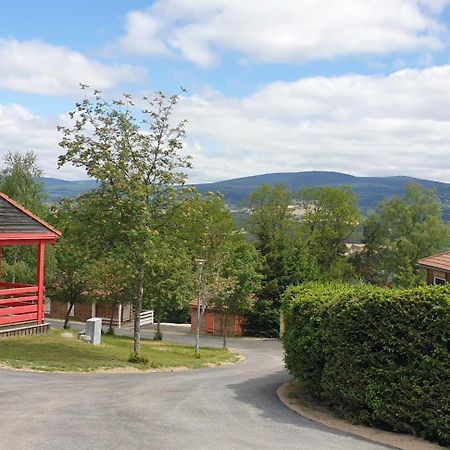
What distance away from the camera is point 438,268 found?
24.8 m

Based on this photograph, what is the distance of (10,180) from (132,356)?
65.2ft

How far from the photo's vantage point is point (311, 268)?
5019 centimetres

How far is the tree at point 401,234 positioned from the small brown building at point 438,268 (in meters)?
36.1

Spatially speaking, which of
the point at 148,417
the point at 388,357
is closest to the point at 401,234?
the point at 388,357

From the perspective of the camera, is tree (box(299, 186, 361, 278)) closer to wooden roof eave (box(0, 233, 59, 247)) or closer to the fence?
the fence

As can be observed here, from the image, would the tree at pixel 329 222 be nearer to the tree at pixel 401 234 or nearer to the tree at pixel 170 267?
the tree at pixel 401 234

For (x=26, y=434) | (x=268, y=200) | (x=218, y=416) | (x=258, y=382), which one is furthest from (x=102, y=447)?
(x=268, y=200)

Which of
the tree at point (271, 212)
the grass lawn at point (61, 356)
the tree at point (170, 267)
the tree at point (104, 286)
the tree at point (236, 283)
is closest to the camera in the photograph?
the grass lawn at point (61, 356)

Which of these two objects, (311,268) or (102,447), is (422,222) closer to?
(311,268)

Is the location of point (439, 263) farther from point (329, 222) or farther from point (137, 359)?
point (329, 222)

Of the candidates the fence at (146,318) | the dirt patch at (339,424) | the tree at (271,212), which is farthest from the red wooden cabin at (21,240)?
the tree at (271,212)

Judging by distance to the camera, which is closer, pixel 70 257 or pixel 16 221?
pixel 16 221

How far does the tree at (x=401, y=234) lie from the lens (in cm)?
6419

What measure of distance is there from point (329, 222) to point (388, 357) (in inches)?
2301
